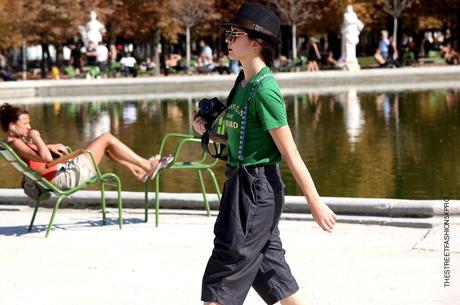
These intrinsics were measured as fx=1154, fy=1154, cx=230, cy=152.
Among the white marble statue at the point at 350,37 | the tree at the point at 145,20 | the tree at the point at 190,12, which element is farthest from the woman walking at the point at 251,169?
the tree at the point at 190,12

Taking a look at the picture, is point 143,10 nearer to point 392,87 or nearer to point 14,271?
point 392,87

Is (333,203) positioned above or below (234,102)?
below

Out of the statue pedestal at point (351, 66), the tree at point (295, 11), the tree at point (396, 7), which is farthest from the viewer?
the tree at point (295, 11)

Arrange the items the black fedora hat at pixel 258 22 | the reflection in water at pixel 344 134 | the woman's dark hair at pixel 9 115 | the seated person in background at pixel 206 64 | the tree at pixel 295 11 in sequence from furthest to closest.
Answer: the tree at pixel 295 11 → the seated person in background at pixel 206 64 → the reflection in water at pixel 344 134 → the woman's dark hair at pixel 9 115 → the black fedora hat at pixel 258 22

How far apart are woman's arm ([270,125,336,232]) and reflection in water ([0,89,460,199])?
7.09 meters

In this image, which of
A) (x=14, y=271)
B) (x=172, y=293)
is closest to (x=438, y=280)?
(x=172, y=293)

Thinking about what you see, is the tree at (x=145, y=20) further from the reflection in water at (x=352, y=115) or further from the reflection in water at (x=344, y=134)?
the reflection in water at (x=352, y=115)

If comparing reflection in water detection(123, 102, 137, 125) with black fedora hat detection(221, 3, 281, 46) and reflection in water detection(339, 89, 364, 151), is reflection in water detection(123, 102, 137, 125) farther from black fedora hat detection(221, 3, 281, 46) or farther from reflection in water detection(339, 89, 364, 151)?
black fedora hat detection(221, 3, 281, 46)

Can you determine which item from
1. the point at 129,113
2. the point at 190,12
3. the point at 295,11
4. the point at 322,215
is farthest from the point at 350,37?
the point at 322,215

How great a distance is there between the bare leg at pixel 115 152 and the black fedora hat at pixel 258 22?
191 inches

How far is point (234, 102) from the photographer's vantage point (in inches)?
206

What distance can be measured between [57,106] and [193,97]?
14.3 feet

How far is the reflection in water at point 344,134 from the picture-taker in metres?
13.4

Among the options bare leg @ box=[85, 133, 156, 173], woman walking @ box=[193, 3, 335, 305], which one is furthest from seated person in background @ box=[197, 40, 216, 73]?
woman walking @ box=[193, 3, 335, 305]
